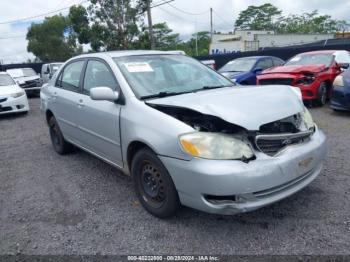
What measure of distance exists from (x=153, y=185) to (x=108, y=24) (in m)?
25.0

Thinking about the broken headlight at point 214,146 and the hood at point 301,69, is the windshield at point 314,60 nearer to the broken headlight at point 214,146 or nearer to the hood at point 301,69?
the hood at point 301,69

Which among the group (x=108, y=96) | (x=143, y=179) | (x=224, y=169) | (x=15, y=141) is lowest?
(x=15, y=141)

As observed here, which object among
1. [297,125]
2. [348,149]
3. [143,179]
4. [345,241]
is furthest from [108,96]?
[348,149]

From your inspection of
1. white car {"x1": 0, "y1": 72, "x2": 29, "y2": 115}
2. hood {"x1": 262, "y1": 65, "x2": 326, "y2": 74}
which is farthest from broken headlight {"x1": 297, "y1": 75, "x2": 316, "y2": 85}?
white car {"x1": 0, "y1": 72, "x2": 29, "y2": 115}

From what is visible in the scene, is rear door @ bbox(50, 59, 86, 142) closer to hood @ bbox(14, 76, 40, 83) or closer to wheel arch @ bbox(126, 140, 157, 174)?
wheel arch @ bbox(126, 140, 157, 174)

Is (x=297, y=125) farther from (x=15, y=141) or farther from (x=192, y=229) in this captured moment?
(x=15, y=141)

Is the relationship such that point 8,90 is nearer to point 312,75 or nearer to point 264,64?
point 264,64

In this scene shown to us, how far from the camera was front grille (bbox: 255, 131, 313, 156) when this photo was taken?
2.67 metres

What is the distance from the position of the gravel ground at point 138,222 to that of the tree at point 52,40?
51.7m

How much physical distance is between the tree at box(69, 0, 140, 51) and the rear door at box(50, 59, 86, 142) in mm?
22042

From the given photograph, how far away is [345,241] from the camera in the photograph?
101 inches

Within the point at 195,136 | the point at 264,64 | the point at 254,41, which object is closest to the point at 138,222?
the point at 195,136

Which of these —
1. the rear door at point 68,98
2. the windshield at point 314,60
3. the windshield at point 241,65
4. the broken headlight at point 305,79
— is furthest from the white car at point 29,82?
the broken headlight at point 305,79

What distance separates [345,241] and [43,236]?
2609 millimetres
